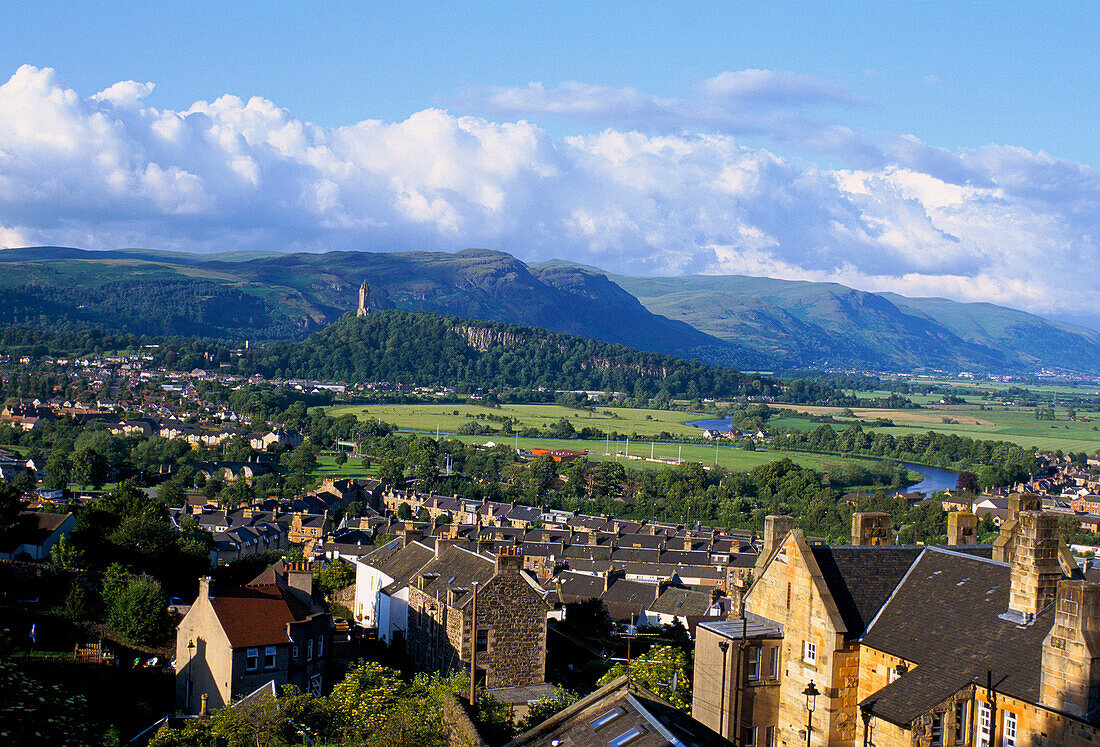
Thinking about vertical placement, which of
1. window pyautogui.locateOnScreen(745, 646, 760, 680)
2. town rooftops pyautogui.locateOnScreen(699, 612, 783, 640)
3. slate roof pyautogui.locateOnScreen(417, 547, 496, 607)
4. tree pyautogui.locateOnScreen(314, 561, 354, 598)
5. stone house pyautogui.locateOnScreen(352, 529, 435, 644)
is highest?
town rooftops pyautogui.locateOnScreen(699, 612, 783, 640)

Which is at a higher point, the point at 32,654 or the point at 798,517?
the point at 32,654

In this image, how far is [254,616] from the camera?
1259 inches

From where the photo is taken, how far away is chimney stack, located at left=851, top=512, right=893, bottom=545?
2464 cm

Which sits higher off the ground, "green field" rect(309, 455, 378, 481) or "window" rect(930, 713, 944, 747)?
"window" rect(930, 713, 944, 747)

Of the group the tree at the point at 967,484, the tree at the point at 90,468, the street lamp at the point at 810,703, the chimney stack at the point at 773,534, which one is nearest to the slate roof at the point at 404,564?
the chimney stack at the point at 773,534

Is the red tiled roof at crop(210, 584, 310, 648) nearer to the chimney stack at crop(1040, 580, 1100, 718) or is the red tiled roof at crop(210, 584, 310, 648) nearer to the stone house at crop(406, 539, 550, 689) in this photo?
the stone house at crop(406, 539, 550, 689)

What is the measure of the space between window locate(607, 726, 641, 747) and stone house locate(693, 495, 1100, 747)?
5.96 m

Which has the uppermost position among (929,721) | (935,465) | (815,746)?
(929,721)

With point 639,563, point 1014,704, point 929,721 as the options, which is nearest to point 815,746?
point 929,721

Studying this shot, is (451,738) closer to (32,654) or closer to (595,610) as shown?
(32,654)

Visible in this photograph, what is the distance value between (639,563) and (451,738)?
5527cm

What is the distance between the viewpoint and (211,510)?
291ft

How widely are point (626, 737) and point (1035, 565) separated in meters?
8.79

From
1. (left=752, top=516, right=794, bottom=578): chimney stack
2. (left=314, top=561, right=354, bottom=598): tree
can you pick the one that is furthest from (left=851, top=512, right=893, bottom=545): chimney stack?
(left=314, top=561, right=354, bottom=598): tree
